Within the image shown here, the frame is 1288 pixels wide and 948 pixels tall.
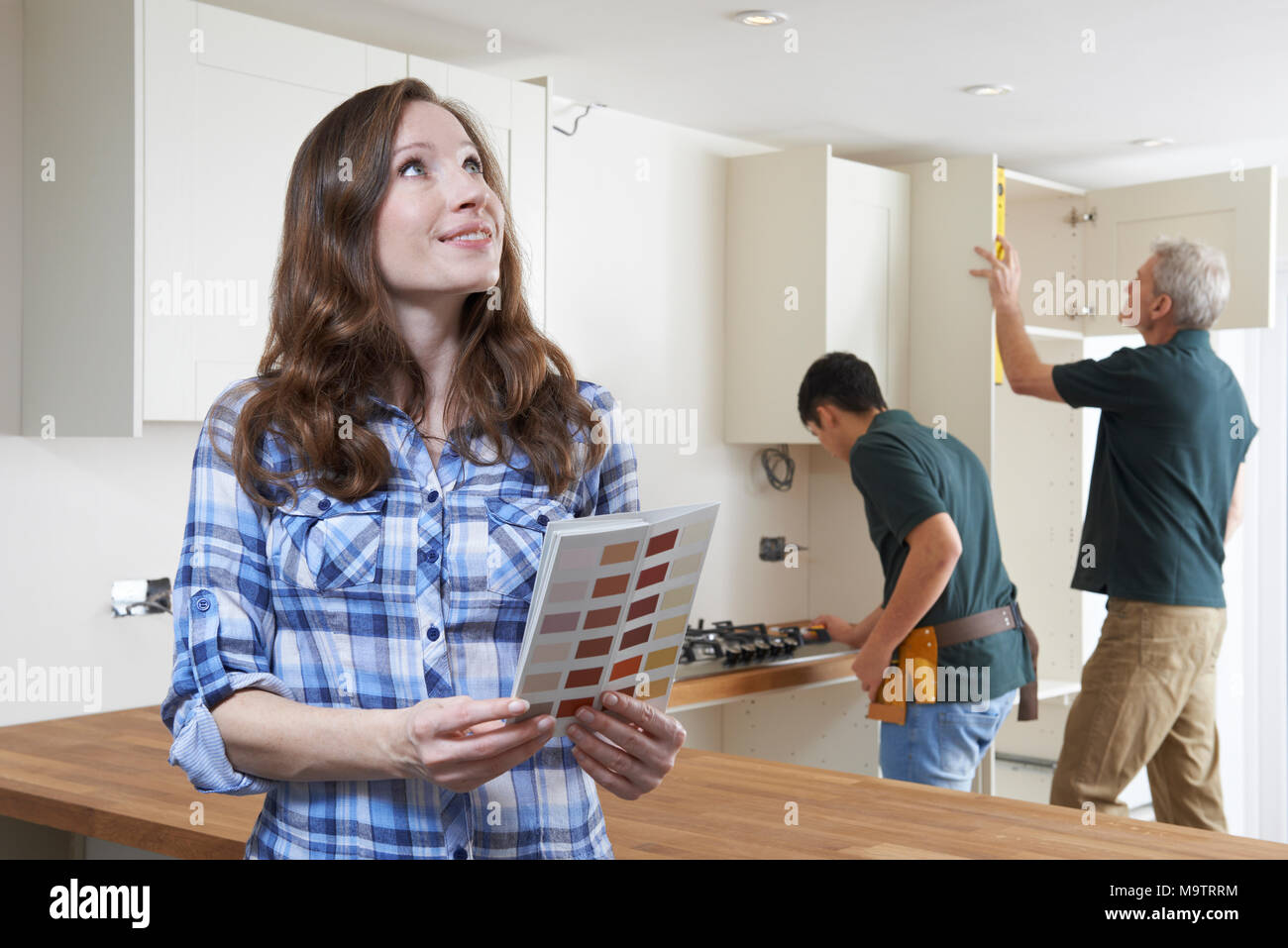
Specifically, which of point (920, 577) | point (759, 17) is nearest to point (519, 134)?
point (759, 17)

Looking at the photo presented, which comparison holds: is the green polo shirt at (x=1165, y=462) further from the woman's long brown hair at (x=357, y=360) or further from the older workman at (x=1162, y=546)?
the woman's long brown hair at (x=357, y=360)

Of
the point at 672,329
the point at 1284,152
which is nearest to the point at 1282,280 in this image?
the point at 1284,152

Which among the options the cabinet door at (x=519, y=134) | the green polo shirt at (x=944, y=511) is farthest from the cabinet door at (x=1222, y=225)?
the cabinet door at (x=519, y=134)

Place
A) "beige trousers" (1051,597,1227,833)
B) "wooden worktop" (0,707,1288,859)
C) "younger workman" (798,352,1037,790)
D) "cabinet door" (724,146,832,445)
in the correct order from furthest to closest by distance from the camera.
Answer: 1. "cabinet door" (724,146,832,445)
2. "beige trousers" (1051,597,1227,833)
3. "younger workman" (798,352,1037,790)
4. "wooden worktop" (0,707,1288,859)

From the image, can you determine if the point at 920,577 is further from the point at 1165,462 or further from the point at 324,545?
the point at 324,545

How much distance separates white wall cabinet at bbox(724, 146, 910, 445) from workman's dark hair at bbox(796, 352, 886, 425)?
64cm

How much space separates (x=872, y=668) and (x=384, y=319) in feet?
6.34

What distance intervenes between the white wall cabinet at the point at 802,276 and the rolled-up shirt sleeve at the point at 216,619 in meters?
2.77

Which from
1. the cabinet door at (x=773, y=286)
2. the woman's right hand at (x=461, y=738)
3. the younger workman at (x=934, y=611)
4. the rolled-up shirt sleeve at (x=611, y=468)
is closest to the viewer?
the woman's right hand at (x=461, y=738)

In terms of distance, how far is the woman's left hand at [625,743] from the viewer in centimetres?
108

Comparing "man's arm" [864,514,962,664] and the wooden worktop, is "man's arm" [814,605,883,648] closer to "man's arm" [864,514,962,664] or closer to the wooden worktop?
"man's arm" [864,514,962,664]

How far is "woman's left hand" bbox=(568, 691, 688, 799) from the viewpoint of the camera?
3.56 ft

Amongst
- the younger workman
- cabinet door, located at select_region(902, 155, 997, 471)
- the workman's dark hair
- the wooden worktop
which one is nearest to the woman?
the wooden worktop
